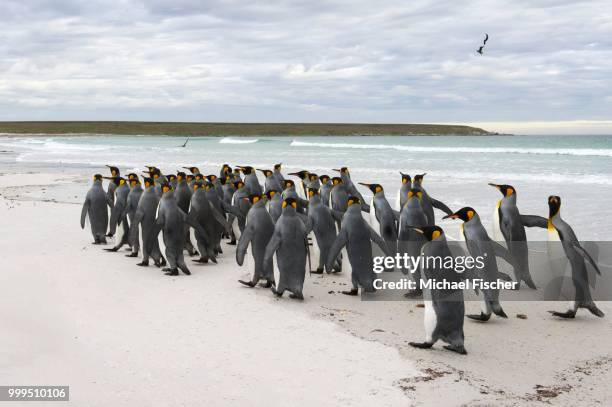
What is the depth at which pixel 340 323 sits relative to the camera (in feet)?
20.2

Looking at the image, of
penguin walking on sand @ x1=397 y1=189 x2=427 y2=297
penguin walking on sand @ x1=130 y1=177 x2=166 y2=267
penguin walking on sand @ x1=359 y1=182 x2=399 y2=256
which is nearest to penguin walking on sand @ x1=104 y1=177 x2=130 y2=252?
penguin walking on sand @ x1=130 y1=177 x2=166 y2=267

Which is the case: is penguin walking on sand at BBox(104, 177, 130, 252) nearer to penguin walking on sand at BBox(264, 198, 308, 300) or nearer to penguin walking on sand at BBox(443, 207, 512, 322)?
penguin walking on sand at BBox(264, 198, 308, 300)

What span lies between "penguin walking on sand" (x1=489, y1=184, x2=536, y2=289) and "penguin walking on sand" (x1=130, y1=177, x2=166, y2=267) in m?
4.33

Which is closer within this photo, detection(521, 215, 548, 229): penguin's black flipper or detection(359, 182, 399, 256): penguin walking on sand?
detection(521, 215, 548, 229): penguin's black flipper

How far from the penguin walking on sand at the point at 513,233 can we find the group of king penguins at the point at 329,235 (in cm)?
1

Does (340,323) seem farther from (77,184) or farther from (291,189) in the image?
(77,184)

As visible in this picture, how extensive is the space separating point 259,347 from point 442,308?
5.15 feet

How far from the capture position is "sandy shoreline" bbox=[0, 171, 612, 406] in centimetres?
450

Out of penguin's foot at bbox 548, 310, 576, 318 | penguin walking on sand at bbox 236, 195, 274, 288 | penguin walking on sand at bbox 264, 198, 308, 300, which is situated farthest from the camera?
penguin walking on sand at bbox 236, 195, 274, 288

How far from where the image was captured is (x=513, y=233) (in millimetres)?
7582

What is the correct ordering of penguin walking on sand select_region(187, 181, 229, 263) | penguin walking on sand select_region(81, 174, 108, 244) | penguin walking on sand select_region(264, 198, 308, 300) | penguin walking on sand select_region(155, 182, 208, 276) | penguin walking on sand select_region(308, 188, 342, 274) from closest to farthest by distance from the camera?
penguin walking on sand select_region(264, 198, 308, 300) → penguin walking on sand select_region(155, 182, 208, 276) → penguin walking on sand select_region(308, 188, 342, 274) → penguin walking on sand select_region(187, 181, 229, 263) → penguin walking on sand select_region(81, 174, 108, 244)

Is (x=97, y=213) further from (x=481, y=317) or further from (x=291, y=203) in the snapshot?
(x=481, y=317)

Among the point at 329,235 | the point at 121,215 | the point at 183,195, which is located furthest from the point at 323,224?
the point at 121,215

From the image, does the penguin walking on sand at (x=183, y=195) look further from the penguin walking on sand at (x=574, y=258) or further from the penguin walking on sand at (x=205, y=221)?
the penguin walking on sand at (x=574, y=258)
